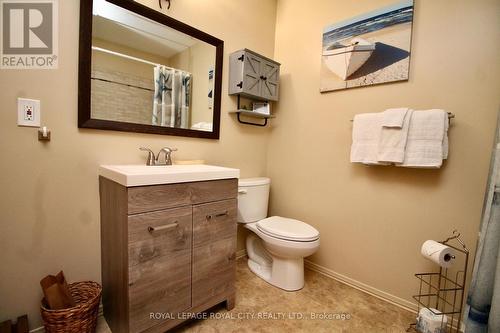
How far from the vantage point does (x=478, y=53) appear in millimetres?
1234

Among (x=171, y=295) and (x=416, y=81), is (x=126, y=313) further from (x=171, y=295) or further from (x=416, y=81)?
(x=416, y=81)

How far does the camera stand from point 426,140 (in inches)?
51.1

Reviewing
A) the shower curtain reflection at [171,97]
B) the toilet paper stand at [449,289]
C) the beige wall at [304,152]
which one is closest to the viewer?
the beige wall at [304,152]

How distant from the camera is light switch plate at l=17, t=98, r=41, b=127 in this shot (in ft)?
3.34

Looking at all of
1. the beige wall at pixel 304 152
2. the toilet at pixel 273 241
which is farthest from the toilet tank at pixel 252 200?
the beige wall at pixel 304 152

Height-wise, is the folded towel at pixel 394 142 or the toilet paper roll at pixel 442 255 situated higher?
the folded towel at pixel 394 142

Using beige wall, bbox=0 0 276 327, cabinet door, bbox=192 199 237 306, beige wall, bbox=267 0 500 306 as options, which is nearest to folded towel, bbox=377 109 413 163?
beige wall, bbox=267 0 500 306

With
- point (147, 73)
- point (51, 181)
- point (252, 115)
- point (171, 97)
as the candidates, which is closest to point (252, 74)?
point (252, 115)

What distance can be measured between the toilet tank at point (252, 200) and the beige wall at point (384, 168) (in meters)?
0.28

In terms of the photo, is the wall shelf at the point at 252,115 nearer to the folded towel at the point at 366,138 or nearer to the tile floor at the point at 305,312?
the folded towel at the point at 366,138

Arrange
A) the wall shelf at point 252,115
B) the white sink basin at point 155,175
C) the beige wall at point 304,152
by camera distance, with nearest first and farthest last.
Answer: the white sink basin at point 155,175 → the beige wall at point 304,152 → the wall shelf at point 252,115

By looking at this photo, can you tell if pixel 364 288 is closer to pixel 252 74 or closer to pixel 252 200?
pixel 252 200

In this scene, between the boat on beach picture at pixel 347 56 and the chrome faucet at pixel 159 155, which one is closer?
the chrome faucet at pixel 159 155

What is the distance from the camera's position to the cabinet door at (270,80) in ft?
6.06
